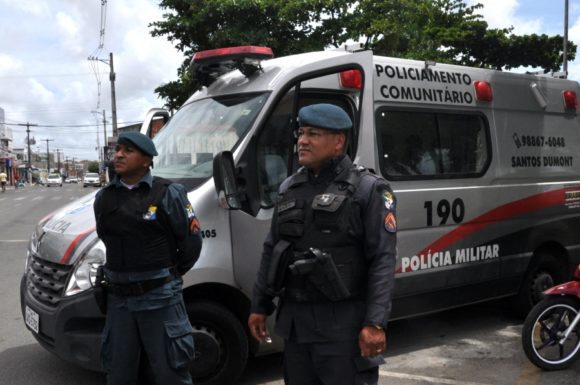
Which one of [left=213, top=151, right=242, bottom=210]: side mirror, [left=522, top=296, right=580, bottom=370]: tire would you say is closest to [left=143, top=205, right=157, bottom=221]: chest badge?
[left=213, top=151, right=242, bottom=210]: side mirror

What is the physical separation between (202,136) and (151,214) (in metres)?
1.37

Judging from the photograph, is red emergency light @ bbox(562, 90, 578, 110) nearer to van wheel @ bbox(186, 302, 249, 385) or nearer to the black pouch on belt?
van wheel @ bbox(186, 302, 249, 385)

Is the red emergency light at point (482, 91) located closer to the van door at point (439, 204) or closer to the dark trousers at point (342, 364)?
the van door at point (439, 204)

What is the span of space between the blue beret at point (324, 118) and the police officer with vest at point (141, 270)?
910mm

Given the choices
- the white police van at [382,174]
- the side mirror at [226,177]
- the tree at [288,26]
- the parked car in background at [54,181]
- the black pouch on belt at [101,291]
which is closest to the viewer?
the black pouch on belt at [101,291]

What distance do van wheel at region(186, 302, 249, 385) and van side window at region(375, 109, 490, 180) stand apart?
165cm

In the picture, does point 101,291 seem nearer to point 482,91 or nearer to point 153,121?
point 153,121

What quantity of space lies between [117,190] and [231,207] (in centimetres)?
82

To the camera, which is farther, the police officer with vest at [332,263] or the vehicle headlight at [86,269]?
the vehicle headlight at [86,269]

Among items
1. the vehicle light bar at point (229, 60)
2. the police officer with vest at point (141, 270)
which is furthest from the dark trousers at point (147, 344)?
the vehicle light bar at point (229, 60)

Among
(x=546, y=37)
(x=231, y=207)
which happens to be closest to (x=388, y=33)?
(x=231, y=207)

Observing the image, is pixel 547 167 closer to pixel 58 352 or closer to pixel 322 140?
pixel 322 140

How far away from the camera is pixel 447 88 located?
4875mm

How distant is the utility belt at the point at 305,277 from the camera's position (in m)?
2.29
